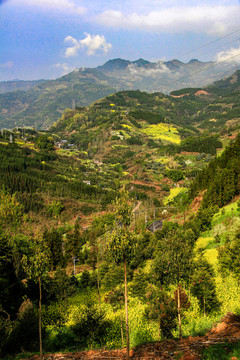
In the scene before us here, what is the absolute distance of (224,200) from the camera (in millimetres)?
50469

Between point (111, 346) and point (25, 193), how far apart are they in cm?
8959

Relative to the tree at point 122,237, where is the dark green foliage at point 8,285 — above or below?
below

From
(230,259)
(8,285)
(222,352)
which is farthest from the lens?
(8,285)

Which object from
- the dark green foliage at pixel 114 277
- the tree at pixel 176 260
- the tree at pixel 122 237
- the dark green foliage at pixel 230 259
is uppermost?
the tree at pixel 122 237

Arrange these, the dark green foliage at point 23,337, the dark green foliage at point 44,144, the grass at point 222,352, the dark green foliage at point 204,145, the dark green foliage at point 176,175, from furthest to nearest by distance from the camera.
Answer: the dark green foliage at point 44,144
the dark green foliage at point 204,145
the dark green foliage at point 176,175
the dark green foliage at point 23,337
the grass at point 222,352

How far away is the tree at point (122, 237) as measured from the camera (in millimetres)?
12188

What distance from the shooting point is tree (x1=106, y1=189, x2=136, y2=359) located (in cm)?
1219

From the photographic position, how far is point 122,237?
39.8ft

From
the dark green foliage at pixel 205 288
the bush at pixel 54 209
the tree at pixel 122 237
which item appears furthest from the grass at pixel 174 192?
the tree at pixel 122 237

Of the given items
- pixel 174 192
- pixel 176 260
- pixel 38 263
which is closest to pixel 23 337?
pixel 38 263

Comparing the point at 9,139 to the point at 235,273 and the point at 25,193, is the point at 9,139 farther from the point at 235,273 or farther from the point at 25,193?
the point at 235,273

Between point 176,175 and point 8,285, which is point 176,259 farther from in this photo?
point 176,175

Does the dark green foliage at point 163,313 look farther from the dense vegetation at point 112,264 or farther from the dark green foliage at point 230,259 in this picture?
the dark green foliage at point 230,259

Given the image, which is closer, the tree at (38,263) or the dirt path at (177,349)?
the dirt path at (177,349)
